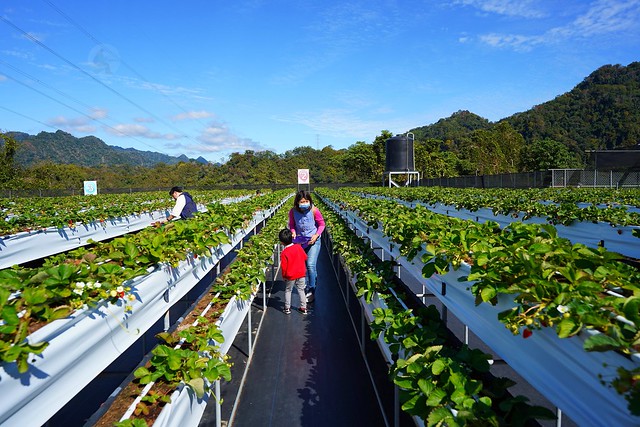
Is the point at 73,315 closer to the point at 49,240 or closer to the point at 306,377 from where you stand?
the point at 306,377

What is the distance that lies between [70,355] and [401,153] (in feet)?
133

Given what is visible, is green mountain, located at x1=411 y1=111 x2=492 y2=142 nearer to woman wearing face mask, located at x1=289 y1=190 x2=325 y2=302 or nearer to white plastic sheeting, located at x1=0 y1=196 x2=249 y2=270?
white plastic sheeting, located at x1=0 y1=196 x2=249 y2=270

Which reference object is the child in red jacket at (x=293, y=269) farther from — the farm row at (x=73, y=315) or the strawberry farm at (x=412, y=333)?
the farm row at (x=73, y=315)

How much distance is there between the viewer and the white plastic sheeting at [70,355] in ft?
5.06

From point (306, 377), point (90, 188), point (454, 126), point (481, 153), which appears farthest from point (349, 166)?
point (306, 377)

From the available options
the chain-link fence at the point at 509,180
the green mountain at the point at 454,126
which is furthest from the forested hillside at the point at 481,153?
the chain-link fence at the point at 509,180

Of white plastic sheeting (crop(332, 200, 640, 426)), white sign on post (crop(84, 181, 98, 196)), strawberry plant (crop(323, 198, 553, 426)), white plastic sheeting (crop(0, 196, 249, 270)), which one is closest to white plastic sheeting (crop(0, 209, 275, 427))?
strawberry plant (crop(323, 198, 553, 426))

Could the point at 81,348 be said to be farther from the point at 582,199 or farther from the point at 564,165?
the point at 564,165

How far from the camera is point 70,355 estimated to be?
1898 millimetres

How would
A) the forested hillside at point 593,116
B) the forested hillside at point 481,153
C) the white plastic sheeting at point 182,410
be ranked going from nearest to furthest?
A: the white plastic sheeting at point 182,410, the forested hillside at point 481,153, the forested hillside at point 593,116

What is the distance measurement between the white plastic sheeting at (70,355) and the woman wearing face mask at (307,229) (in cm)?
430

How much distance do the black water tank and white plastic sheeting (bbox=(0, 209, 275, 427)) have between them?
39.3 meters

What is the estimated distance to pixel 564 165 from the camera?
6272cm

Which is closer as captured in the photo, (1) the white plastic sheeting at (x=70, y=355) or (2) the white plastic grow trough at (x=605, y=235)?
(1) the white plastic sheeting at (x=70, y=355)
